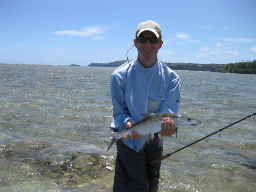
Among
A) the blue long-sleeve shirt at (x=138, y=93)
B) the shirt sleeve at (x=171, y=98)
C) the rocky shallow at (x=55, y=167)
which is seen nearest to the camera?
the blue long-sleeve shirt at (x=138, y=93)

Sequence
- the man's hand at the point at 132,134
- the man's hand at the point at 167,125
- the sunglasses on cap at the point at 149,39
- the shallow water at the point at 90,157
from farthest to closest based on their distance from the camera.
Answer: the shallow water at the point at 90,157
the sunglasses on cap at the point at 149,39
the man's hand at the point at 132,134
the man's hand at the point at 167,125

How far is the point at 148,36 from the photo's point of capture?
3938 millimetres

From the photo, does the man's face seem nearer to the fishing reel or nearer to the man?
the man

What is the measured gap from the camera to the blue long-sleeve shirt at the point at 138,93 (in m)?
4.05

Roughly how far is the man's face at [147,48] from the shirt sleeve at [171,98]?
23.4 inches

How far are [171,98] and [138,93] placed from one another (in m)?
0.61

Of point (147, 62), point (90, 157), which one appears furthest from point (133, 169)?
point (90, 157)

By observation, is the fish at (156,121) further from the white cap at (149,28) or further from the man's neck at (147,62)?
the white cap at (149,28)

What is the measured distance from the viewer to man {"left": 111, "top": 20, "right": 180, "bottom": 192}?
13.1 feet

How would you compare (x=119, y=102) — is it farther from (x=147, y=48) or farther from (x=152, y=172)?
(x=152, y=172)

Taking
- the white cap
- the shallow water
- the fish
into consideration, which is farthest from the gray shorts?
the white cap

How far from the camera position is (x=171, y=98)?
420cm

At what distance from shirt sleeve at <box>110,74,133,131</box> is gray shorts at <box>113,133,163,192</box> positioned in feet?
1.47

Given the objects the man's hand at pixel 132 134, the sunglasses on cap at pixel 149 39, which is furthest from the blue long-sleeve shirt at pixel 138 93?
the sunglasses on cap at pixel 149 39
